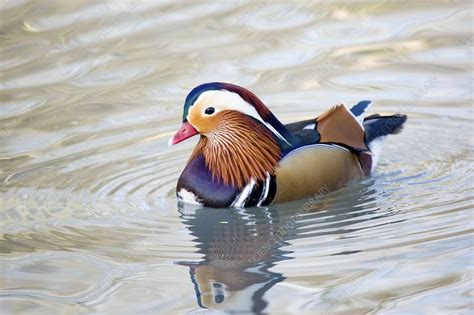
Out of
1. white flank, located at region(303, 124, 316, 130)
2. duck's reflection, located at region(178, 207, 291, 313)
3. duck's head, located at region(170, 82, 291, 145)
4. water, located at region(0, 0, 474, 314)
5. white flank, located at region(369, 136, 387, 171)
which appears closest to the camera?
duck's reflection, located at region(178, 207, 291, 313)

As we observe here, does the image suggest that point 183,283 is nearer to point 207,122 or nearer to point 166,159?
point 207,122

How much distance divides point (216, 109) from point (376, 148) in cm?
115

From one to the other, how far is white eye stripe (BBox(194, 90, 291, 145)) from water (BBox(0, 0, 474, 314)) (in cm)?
55

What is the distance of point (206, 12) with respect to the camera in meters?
10.9

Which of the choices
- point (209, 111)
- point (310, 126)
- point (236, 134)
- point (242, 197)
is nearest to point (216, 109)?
point (209, 111)

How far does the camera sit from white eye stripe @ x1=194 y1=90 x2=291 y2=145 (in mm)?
6871

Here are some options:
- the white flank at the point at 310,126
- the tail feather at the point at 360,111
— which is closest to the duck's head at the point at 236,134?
the white flank at the point at 310,126

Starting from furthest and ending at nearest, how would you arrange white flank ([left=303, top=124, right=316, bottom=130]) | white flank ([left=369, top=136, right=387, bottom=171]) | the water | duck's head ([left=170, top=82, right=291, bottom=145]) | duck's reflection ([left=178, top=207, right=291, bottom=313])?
white flank ([left=369, top=136, right=387, bottom=171]) < white flank ([left=303, top=124, right=316, bottom=130]) < duck's head ([left=170, top=82, right=291, bottom=145]) < the water < duck's reflection ([left=178, top=207, right=291, bottom=313])

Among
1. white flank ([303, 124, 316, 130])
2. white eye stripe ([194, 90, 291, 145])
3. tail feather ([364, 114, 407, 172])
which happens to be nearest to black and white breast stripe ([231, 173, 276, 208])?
white eye stripe ([194, 90, 291, 145])

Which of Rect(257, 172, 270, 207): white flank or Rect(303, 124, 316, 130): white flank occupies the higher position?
Rect(303, 124, 316, 130): white flank

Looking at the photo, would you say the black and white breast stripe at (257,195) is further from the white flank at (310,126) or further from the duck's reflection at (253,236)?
the white flank at (310,126)

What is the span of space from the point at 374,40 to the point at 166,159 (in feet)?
8.97

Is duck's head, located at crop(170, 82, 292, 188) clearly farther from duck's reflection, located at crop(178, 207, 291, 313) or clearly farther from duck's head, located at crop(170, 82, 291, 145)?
duck's reflection, located at crop(178, 207, 291, 313)

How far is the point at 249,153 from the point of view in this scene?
277 inches
